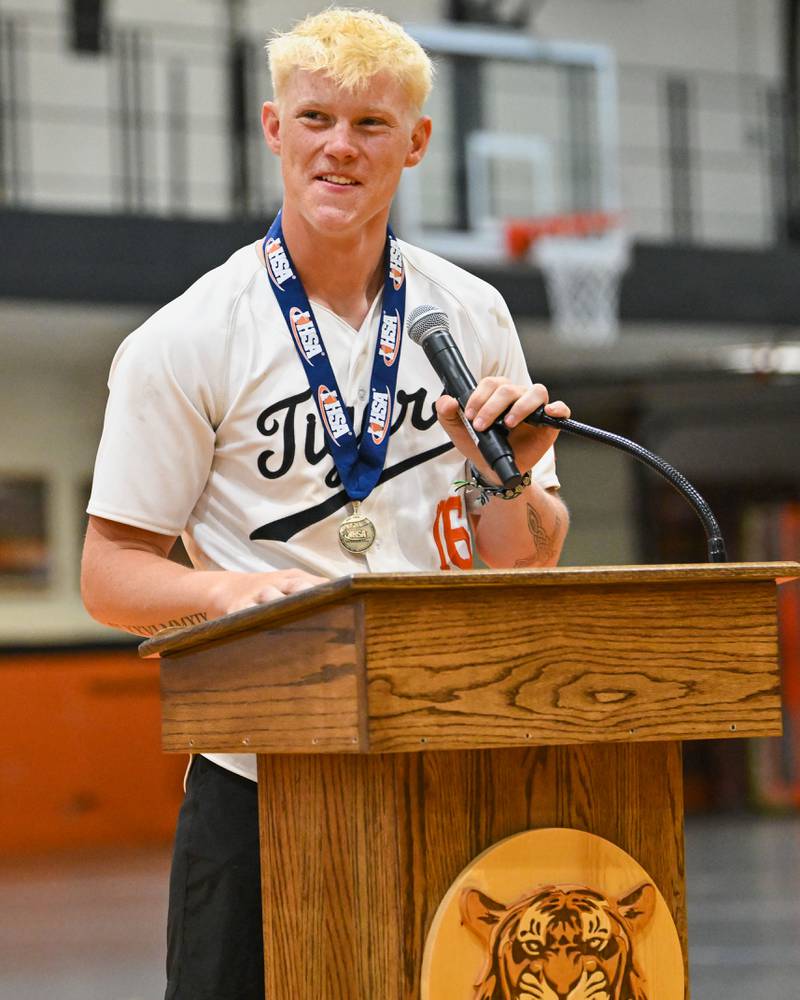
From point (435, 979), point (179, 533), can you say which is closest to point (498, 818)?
point (435, 979)

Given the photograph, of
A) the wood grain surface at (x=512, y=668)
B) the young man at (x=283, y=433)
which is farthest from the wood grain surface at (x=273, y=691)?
the young man at (x=283, y=433)

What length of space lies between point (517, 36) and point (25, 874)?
5796mm

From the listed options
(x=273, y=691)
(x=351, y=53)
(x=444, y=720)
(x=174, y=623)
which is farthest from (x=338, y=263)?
(x=444, y=720)

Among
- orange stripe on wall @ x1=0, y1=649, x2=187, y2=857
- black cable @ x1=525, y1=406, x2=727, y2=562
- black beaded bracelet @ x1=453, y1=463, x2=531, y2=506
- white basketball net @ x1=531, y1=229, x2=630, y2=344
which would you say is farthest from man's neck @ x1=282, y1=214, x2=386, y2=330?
orange stripe on wall @ x1=0, y1=649, x2=187, y2=857

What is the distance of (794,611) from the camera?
1077 centimetres

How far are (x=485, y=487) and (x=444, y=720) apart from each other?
1.62 feet

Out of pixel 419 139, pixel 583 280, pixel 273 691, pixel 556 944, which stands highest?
pixel 583 280

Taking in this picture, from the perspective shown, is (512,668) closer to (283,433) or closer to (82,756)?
(283,433)

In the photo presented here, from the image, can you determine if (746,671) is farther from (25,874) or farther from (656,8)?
(656,8)

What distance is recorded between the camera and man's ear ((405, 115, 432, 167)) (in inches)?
76.3

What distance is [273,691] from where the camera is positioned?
1507 mm

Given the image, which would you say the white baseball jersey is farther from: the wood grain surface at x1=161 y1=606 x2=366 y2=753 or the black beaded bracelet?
the wood grain surface at x1=161 y1=606 x2=366 y2=753

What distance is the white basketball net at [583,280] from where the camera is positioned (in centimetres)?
903

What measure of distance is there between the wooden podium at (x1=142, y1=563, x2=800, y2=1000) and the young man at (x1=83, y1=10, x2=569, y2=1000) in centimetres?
19
